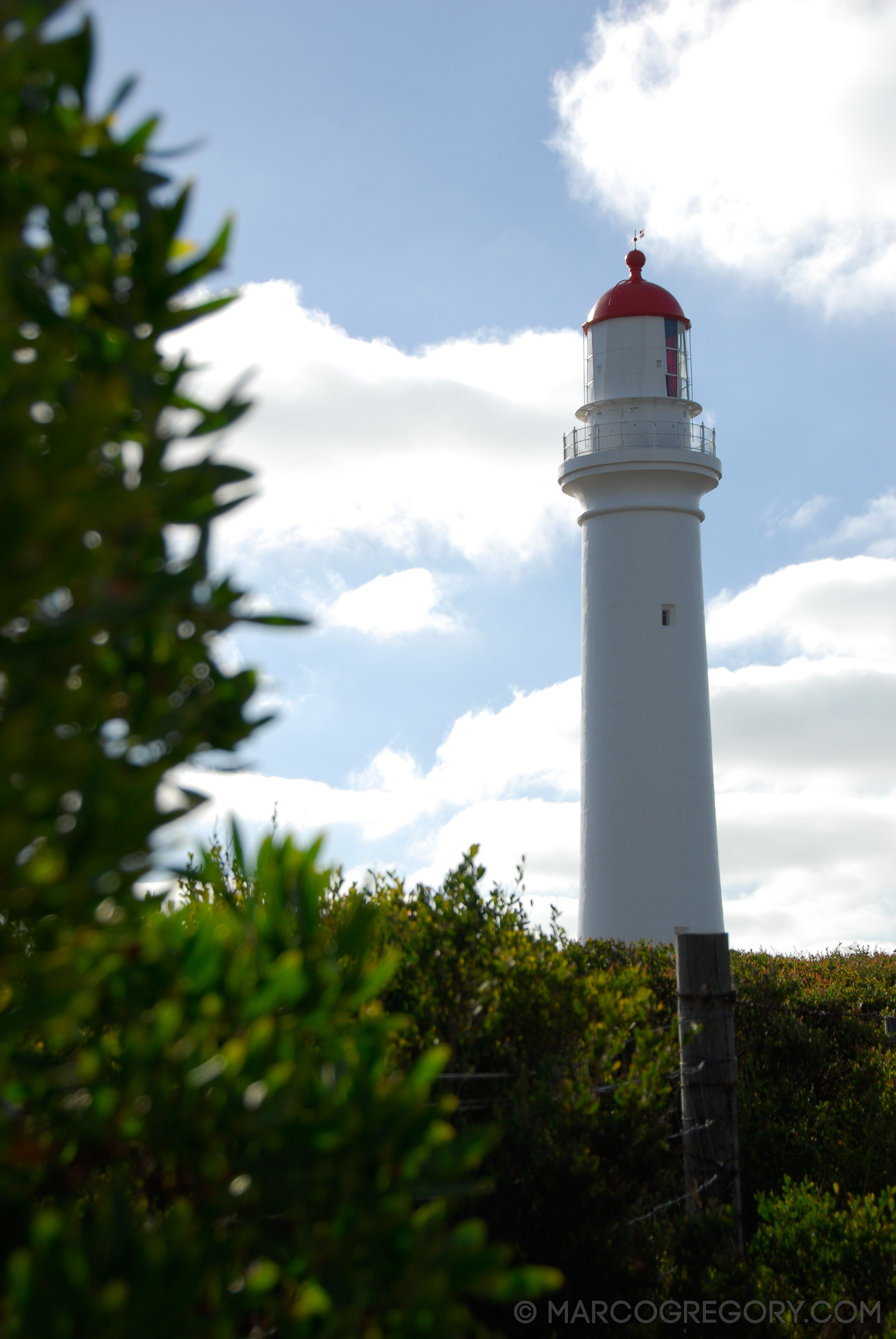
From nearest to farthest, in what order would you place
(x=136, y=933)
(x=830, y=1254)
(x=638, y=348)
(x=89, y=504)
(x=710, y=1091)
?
(x=89, y=504) < (x=136, y=933) < (x=830, y=1254) < (x=710, y=1091) < (x=638, y=348)

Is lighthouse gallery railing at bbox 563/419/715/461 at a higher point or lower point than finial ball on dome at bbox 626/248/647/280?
lower

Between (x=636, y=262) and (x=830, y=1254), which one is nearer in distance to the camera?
(x=830, y=1254)

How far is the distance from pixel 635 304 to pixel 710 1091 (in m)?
17.6

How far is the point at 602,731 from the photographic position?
61.4ft

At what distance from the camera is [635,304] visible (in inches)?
830

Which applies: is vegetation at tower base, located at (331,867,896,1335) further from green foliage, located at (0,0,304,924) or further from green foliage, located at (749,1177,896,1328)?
green foliage, located at (0,0,304,924)

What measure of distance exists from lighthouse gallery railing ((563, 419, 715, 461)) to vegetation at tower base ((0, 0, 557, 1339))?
59.9 feet

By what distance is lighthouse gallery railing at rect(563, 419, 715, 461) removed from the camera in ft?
65.2

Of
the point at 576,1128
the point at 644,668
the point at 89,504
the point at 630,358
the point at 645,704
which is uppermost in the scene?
the point at 630,358

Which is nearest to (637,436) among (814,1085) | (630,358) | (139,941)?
(630,358)

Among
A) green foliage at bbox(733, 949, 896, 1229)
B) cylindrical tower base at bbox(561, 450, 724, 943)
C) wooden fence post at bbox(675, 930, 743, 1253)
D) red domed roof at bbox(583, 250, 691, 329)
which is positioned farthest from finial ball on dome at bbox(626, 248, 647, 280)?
wooden fence post at bbox(675, 930, 743, 1253)

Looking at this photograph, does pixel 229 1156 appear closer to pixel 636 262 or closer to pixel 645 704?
pixel 645 704

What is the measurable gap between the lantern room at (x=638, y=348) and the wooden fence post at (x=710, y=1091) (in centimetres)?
1591

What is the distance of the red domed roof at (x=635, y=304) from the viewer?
2102 centimetres
